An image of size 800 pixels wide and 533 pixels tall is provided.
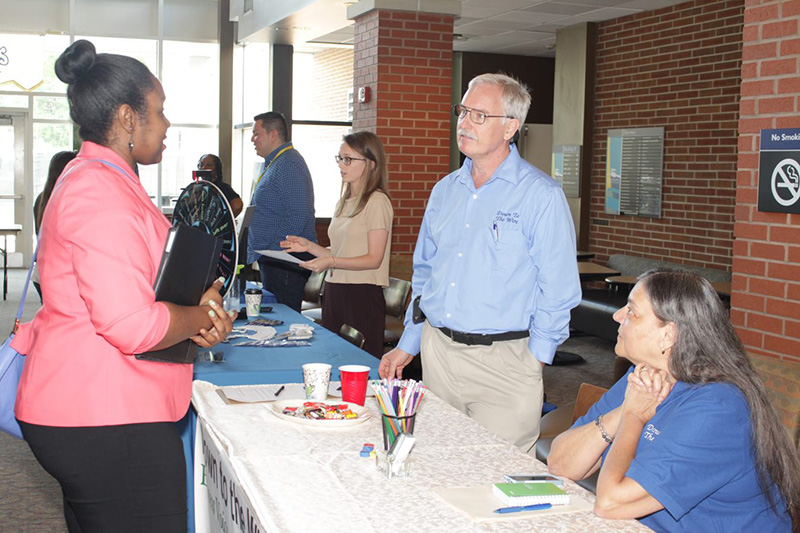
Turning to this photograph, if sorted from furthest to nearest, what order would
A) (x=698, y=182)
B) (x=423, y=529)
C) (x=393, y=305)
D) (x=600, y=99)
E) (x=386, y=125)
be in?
(x=600, y=99) → (x=698, y=182) → (x=386, y=125) → (x=393, y=305) → (x=423, y=529)

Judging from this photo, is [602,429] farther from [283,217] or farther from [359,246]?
[283,217]

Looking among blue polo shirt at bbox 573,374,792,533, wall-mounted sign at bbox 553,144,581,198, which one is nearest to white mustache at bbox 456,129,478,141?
blue polo shirt at bbox 573,374,792,533

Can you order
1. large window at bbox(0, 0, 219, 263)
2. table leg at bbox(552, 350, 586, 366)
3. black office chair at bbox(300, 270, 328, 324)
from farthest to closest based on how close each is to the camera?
large window at bbox(0, 0, 219, 263) < table leg at bbox(552, 350, 586, 366) < black office chair at bbox(300, 270, 328, 324)

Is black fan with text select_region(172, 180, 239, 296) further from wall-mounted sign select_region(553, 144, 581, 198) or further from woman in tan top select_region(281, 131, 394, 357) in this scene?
wall-mounted sign select_region(553, 144, 581, 198)

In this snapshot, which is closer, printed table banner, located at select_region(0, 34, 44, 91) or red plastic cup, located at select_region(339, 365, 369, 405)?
red plastic cup, located at select_region(339, 365, 369, 405)

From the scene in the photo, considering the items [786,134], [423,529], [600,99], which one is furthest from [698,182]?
[423,529]

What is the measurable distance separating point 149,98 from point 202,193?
56.9 inches

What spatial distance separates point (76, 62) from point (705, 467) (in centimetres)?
164

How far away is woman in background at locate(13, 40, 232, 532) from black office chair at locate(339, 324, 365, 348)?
6.01 ft

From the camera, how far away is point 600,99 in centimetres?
952

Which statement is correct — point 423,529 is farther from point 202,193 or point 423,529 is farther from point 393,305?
point 393,305

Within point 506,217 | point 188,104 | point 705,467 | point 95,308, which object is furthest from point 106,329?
point 188,104

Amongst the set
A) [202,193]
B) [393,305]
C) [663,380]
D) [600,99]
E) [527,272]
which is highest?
[600,99]

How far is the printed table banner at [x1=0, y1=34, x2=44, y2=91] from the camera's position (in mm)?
12766
